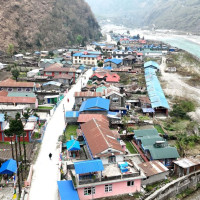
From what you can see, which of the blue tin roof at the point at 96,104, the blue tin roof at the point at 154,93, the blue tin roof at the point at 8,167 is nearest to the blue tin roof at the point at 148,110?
the blue tin roof at the point at 154,93

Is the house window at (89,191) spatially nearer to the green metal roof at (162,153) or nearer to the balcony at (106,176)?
the balcony at (106,176)

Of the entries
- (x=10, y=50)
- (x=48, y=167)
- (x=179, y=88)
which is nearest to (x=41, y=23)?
(x=10, y=50)

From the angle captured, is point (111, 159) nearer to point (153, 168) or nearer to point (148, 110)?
point (153, 168)

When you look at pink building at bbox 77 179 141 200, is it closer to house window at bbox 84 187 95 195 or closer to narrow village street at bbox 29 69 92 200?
house window at bbox 84 187 95 195

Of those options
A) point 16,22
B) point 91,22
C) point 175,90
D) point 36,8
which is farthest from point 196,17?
point 175,90

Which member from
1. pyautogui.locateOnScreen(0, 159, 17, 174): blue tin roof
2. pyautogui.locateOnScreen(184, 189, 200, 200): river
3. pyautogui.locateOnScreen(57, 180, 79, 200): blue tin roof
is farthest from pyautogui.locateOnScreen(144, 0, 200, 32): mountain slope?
pyautogui.locateOnScreen(57, 180, 79, 200): blue tin roof

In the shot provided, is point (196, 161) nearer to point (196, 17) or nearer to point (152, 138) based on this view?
point (152, 138)

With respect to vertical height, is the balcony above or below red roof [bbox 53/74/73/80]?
below
